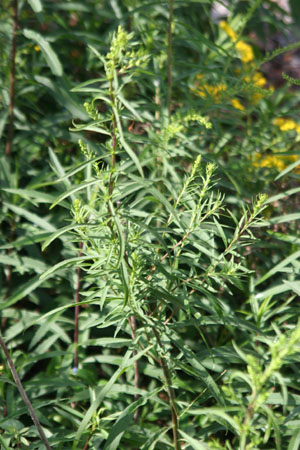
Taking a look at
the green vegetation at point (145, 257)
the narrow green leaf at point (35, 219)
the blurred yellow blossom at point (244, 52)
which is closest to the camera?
the green vegetation at point (145, 257)

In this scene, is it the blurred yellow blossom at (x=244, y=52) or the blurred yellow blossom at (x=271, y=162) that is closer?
the blurred yellow blossom at (x=271, y=162)

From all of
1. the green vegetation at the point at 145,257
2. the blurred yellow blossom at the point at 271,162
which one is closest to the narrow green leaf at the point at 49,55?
the green vegetation at the point at 145,257

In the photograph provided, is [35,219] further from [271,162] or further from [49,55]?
[271,162]

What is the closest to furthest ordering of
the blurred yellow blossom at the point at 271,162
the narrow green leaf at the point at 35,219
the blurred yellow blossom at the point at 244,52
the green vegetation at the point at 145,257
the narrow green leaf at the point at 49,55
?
1. the green vegetation at the point at 145,257
2. the narrow green leaf at the point at 35,219
3. the narrow green leaf at the point at 49,55
4. the blurred yellow blossom at the point at 271,162
5. the blurred yellow blossom at the point at 244,52

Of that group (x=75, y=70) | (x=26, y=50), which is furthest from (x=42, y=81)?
(x=75, y=70)

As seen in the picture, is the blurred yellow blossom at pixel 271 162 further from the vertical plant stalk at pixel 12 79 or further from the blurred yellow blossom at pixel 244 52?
the vertical plant stalk at pixel 12 79

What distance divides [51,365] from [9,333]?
0.61 ft

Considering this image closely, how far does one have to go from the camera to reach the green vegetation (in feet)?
4.10

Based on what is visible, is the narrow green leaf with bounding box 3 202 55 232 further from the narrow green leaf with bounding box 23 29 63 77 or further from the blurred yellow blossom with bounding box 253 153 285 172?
the blurred yellow blossom with bounding box 253 153 285 172

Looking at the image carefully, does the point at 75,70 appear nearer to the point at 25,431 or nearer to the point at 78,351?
the point at 78,351

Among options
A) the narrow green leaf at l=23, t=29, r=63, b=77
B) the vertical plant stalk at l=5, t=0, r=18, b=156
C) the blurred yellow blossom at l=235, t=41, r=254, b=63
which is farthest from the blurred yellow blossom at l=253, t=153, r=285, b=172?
the vertical plant stalk at l=5, t=0, r=18, b=156

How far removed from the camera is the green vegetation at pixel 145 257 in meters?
1.25

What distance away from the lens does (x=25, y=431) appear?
1415 mm

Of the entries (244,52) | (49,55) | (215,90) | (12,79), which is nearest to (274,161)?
(215,90)
